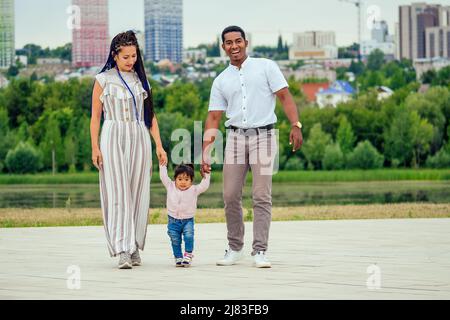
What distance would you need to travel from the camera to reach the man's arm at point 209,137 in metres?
9.23

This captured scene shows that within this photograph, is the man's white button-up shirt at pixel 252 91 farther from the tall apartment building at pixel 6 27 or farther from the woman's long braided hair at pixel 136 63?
the tall apartment building at pixel 6 27

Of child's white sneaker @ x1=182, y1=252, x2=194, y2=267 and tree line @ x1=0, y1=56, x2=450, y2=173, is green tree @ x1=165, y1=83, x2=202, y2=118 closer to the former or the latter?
tree line @ x1=0, y1=56, x2=450, y2=173

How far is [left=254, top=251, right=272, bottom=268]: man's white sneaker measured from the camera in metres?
8.91

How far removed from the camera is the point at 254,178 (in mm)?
9109

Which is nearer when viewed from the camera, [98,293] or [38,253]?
[98,293]

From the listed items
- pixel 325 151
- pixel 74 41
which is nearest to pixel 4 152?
pixel 325 151

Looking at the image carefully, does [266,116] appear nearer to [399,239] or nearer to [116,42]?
[116,42]

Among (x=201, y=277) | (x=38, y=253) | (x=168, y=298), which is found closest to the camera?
(x=168, y=298)

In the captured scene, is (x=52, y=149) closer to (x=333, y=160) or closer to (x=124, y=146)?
(x=333, y=160)

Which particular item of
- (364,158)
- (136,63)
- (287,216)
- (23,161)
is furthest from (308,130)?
(136,63)

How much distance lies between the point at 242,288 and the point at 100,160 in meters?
2.18

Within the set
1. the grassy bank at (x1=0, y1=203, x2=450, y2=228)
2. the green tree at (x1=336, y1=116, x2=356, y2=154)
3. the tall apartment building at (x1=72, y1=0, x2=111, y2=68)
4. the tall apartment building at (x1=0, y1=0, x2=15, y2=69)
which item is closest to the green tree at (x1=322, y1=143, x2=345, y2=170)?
the green tree at (x1=336, y1=116, x2=356, y2=154)

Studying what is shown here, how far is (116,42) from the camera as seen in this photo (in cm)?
934

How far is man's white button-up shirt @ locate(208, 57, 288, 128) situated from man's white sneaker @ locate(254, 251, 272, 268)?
0.95 m
